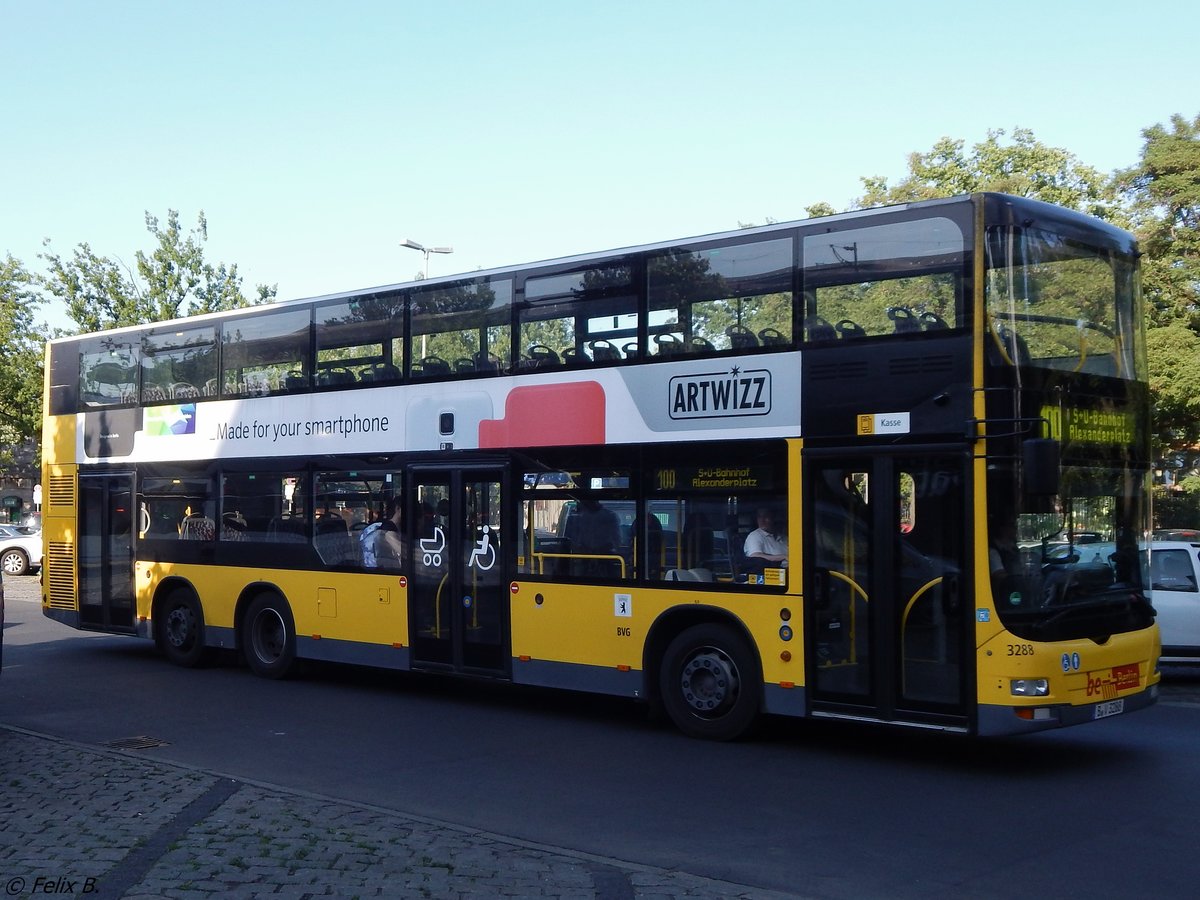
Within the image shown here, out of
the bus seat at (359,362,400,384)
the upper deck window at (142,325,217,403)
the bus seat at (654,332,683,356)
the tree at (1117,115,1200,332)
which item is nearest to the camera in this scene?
the bus seat at (654,332,683,356)

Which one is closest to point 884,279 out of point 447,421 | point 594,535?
point 594,535

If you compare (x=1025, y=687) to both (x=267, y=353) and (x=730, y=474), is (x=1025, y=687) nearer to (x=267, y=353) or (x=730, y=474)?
(x=730, y=474)

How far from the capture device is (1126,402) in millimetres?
9883

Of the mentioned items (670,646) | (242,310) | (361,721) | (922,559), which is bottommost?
(361,721)

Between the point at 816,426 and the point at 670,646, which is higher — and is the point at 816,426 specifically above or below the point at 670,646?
above

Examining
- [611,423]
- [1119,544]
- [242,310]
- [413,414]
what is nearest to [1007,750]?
[1119,544]

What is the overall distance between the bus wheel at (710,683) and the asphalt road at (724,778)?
203 millimetres

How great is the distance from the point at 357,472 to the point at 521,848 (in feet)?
24.2

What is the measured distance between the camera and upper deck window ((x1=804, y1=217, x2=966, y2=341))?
928 cm

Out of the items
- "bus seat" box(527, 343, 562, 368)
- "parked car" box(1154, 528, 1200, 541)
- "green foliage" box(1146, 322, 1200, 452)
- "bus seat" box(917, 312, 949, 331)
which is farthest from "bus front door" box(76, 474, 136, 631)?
"green foliage" box(1146, 322, 1200, 452)

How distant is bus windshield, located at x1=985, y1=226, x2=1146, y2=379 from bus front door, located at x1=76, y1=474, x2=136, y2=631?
1184cm

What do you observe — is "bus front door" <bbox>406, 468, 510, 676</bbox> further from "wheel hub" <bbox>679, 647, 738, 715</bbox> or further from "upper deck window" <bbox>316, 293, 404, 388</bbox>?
"wheel hub" <bbox>679, 647, 738, 715</bbox>

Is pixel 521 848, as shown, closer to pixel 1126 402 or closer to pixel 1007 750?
pixel 1007 750

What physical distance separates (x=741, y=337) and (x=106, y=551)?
10269 mm
